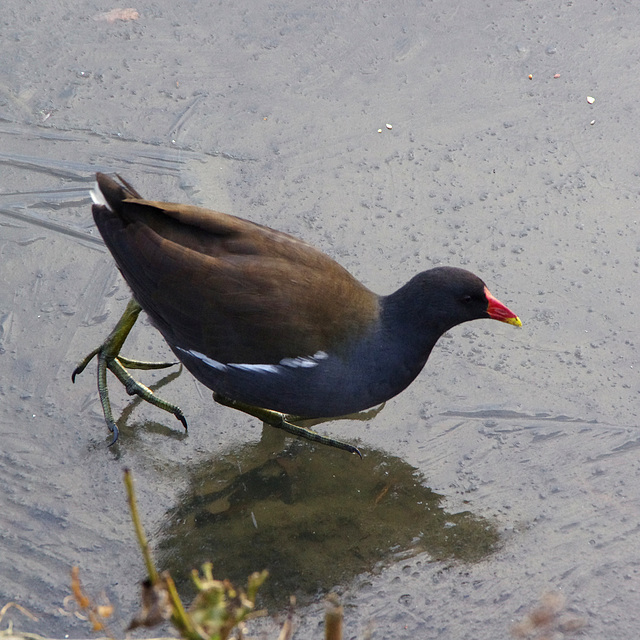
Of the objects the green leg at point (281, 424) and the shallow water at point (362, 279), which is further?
the green leg at point (281, 424)

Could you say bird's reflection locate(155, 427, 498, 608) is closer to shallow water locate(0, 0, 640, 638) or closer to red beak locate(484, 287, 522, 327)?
shallow water locate(0, 0, 640, 638)

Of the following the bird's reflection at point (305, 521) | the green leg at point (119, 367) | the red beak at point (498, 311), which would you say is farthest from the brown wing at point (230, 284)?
the bird's reflection at point (305, 521)

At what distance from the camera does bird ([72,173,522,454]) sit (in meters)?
2.69

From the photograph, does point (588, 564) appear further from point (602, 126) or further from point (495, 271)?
point (602, 126)

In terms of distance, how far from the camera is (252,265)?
2.70 metres

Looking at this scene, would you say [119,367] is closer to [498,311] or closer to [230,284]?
[230,284]

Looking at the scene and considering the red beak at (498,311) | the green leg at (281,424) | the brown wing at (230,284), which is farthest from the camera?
the green leg at (281,424)

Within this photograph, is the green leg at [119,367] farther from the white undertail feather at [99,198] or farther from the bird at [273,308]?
the white undertail feather at [99,198]

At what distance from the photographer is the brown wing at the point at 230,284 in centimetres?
268

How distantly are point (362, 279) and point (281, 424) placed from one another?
0.82 metres

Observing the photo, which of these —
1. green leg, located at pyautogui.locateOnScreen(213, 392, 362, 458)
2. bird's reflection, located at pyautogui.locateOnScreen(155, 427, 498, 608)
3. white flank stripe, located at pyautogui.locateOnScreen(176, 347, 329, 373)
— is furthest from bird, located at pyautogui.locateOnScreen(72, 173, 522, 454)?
bird's reflection, located at pyautogui.locateOnScreen(155, 427, 498, 608)

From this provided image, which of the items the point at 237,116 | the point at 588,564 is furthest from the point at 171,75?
the point at 588,564

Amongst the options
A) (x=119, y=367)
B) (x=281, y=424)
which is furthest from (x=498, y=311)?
(x=119, y=367)

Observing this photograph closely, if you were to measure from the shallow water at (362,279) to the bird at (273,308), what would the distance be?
14.8 inches
